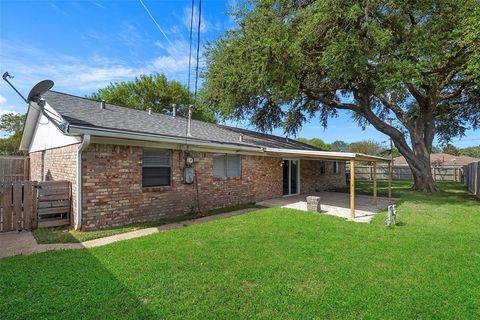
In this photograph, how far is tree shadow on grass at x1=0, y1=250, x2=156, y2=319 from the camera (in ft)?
9.78

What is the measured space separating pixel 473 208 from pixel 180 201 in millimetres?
10535

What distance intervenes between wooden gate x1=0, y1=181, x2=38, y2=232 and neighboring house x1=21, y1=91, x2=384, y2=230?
892 millimetres

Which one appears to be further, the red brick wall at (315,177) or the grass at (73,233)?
the red brick wall at (315,177)

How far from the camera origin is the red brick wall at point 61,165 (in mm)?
6828

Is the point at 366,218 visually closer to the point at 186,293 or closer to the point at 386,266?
the point at 386,266

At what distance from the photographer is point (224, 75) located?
1378 centimetres

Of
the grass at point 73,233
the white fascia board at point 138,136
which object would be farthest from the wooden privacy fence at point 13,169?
the white fascia board at point 138,136

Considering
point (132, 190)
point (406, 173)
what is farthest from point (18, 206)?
point (406, 173)

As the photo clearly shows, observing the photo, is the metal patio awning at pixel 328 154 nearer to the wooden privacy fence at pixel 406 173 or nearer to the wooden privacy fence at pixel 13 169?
the wooden privacy fence at pixel 13 169

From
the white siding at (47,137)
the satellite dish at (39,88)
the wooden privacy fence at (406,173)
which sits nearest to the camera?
the satellite dish at (39,88)

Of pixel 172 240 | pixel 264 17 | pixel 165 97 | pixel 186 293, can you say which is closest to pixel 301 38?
pixel 264 17

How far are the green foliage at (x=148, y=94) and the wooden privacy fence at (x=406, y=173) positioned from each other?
16.9 meters

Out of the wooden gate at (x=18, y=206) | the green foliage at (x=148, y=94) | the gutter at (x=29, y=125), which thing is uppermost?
the green foliage at (x=148, y=94)

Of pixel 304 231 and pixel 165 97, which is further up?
pixel 165 97
